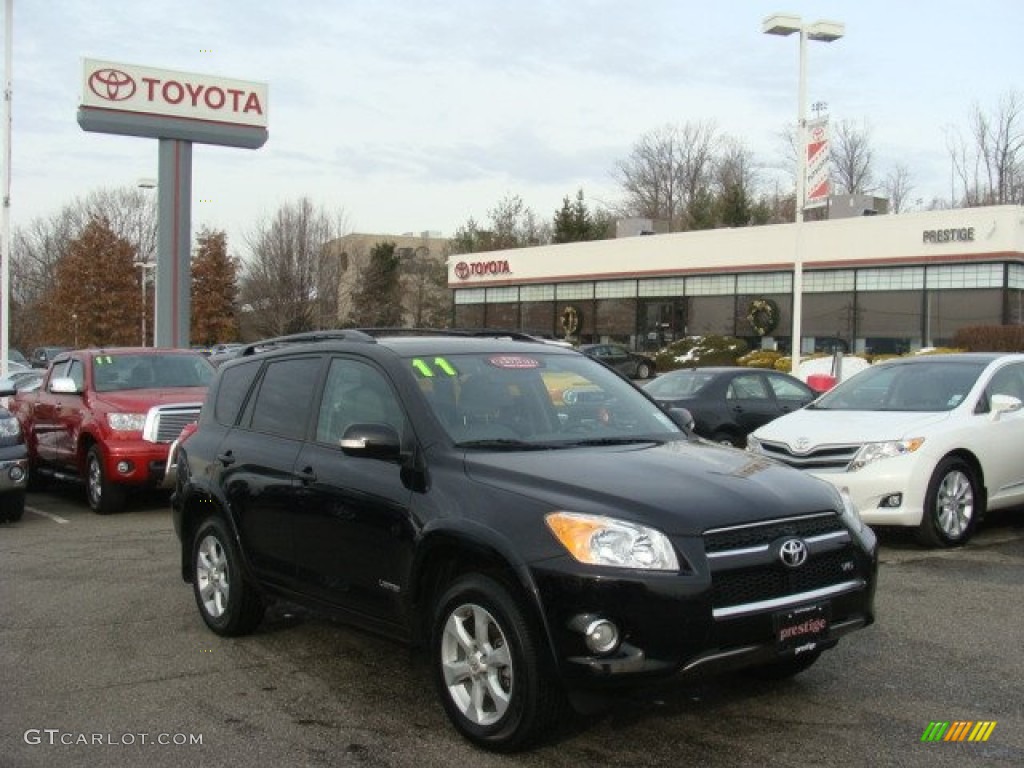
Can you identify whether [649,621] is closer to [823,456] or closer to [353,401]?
[353,401]

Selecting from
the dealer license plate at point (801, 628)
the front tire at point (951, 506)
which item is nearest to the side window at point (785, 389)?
the front tire at point (951, 506)

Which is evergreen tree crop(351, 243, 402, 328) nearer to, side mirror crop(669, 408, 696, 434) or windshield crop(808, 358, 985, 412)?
windshield crop(808, 358, 985, 412)

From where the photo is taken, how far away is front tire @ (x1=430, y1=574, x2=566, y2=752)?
3990 millimetres

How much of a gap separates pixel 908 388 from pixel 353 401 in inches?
234

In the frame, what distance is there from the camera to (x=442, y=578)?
4.54 meters

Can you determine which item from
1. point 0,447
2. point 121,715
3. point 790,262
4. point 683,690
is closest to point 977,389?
point 683,690

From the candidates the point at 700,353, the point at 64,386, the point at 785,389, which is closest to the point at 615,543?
the point at 64,386

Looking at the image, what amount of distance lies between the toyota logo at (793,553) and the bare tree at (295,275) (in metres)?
50.1

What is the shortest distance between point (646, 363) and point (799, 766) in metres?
37.2

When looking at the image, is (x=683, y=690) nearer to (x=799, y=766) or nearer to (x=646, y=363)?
(x=799, y=766)

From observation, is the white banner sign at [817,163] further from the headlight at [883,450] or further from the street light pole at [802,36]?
the headlight at [883,450]

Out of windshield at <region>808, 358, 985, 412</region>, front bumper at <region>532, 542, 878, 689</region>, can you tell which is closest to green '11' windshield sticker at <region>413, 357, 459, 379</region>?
front bumper at <region>532, 542, 878, 689</region>

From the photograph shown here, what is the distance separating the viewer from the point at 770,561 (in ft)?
13.4

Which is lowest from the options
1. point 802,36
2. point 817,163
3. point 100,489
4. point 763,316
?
point 100,489
